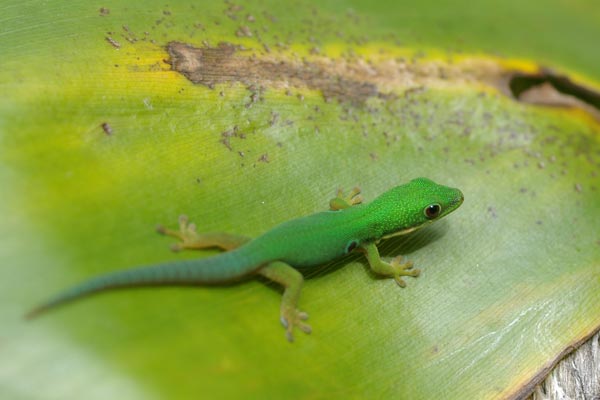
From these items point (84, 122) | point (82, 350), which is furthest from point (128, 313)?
point (84, 122)

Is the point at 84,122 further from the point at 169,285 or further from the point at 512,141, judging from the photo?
the point at 512,141

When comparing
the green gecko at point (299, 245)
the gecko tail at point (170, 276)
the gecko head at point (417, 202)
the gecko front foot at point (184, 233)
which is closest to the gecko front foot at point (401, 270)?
the green gecko at point (299, 245)

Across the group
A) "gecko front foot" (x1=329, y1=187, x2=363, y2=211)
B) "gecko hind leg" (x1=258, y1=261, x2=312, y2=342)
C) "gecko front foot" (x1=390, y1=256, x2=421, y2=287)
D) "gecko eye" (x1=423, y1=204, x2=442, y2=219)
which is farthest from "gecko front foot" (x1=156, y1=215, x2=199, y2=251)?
"gecko eye" (x1=423, y1=204, x2=442, y2=219)

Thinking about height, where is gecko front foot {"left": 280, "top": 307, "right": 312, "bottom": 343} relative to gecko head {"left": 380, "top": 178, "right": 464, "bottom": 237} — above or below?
below

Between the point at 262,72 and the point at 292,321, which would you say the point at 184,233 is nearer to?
the point at 292,321

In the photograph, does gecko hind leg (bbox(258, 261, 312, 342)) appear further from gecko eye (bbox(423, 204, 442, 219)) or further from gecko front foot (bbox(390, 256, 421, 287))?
gecko eye (bbox(423, 204, 442, 219))

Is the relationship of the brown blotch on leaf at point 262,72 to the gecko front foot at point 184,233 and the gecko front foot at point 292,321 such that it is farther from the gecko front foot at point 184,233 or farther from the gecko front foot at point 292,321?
the gecko front foot at point 292,321

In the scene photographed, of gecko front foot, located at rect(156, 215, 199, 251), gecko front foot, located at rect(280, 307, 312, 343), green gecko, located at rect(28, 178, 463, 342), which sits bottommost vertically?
gecko front foot, located at rect(280, 307, 312, 343)

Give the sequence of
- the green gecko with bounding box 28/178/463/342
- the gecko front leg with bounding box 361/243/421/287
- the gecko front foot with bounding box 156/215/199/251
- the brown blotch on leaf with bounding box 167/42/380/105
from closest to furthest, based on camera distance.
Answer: the green gecko with bounding box 28/178/463/342 < the gecko front foot with bounding box 156/215/199/251 < the gecko front leg with bounding box 361/243/421/287 < the brown blotch on leaf with bounding box 167/42/380/105
